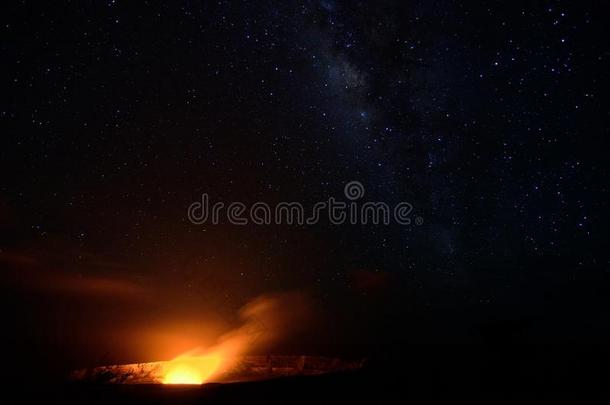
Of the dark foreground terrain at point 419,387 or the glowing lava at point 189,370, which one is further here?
the glowing lava at point 189,370

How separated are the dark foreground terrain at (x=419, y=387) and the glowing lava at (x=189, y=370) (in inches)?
256

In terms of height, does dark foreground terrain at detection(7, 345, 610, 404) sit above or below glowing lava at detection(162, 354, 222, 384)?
above

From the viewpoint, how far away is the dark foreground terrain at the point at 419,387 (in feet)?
11.1

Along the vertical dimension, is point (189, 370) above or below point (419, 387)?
below

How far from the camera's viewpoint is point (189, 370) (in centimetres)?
1007

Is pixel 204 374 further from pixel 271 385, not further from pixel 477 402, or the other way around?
pixel 477 402

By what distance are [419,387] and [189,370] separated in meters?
8.66

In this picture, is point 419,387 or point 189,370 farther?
point 189,370

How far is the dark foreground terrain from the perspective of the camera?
3391mm

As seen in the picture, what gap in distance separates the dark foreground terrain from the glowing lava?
6514 millimetres

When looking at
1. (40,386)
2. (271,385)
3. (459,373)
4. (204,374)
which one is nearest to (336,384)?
(271,385)

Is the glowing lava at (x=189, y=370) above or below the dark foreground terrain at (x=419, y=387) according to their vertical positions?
below

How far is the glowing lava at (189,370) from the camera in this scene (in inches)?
380

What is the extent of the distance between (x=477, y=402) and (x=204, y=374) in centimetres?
885
